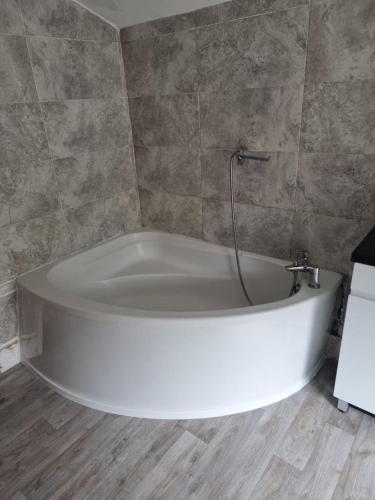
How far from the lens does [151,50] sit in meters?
2.06

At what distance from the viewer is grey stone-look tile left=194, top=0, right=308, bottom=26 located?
1.57 m

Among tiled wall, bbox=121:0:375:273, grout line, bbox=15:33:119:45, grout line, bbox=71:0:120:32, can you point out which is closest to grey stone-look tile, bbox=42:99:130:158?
tiled wall, bbox=121:0:375:273

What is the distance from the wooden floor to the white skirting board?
0.89 ft

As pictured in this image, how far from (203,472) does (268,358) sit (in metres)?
0.52

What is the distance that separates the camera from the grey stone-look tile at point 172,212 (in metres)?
2.28

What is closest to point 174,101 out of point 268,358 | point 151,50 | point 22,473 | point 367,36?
point 151,50

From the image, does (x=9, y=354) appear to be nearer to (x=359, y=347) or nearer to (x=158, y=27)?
(x=359, y=347)

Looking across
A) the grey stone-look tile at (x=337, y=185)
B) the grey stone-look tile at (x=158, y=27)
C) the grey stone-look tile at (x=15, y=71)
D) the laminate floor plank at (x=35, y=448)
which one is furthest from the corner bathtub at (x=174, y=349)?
the grey stone-look tile at (x=158, y=27)

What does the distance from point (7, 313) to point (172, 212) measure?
47.3 inches

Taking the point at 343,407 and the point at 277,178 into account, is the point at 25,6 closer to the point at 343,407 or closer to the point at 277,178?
the point at 277,178

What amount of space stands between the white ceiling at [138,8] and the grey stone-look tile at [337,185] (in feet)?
3.23

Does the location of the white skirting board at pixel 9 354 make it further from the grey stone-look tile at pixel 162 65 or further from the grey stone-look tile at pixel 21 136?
the grey stone-look tile at pixel 162 65

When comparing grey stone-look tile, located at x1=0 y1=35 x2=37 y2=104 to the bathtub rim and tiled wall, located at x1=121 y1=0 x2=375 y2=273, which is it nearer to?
tiled wall, located at x1=121 y1=0 x2=375 y2=273

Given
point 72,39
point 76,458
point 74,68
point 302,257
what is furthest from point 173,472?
point 72,39
